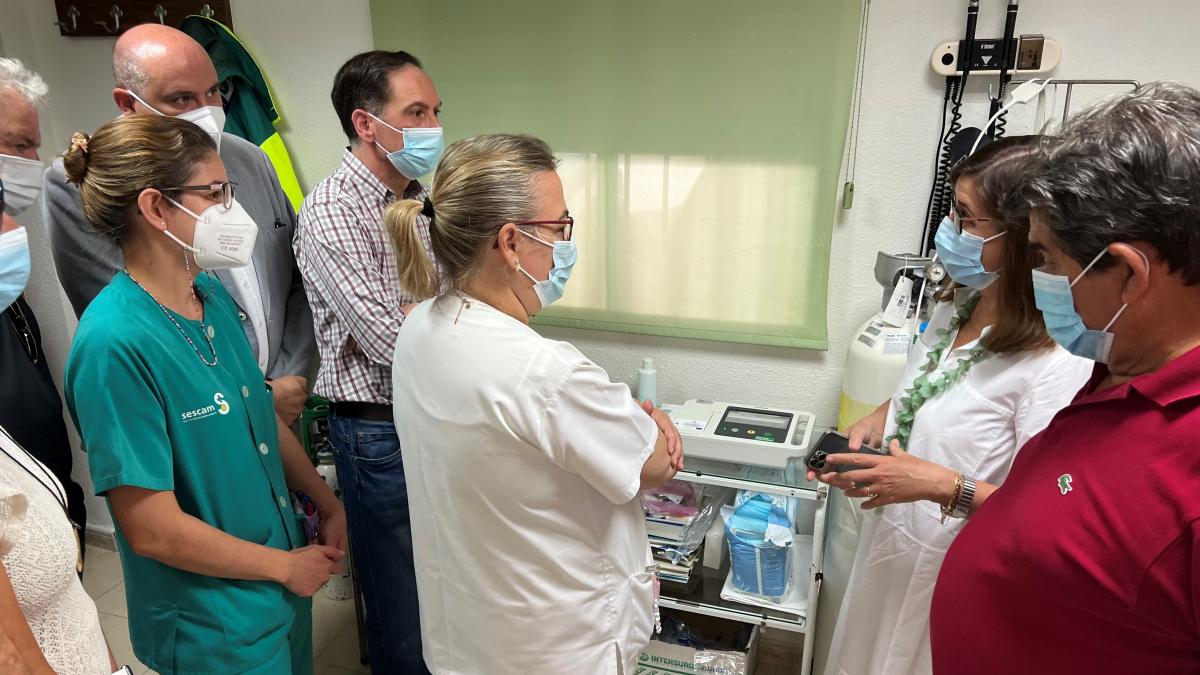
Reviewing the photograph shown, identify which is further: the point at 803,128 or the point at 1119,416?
the point at 803,128

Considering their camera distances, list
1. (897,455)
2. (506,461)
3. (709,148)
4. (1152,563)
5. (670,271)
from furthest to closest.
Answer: (670,271)
(709,148)
(897,455)
(506,461)
(1152,563)

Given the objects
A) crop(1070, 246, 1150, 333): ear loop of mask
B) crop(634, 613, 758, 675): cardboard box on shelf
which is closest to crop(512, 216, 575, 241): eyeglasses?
crop(1070, 246, 1150, 333): ear loop of mask

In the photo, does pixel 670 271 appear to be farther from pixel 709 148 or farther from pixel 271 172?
pixel 271 172

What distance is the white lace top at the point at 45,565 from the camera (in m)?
0.82

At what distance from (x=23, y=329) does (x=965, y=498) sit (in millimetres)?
2345

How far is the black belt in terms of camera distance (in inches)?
67.6

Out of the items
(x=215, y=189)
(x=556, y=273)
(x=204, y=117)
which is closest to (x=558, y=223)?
(x=556, y=273)

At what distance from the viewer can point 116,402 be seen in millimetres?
1093

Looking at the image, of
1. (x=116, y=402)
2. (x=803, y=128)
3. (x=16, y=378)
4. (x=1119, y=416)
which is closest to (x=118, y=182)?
(x=116, y=402)

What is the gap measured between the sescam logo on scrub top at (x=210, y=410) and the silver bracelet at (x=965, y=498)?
1.26 meters

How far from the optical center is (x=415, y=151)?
69.4 inches

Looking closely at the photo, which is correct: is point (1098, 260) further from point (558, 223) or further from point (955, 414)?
A: point (558, 223)

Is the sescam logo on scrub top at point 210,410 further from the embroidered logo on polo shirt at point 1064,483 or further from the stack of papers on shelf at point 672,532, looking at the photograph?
the embroidered logo on polo shirt at point 1064,483

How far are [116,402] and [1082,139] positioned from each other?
134cm
